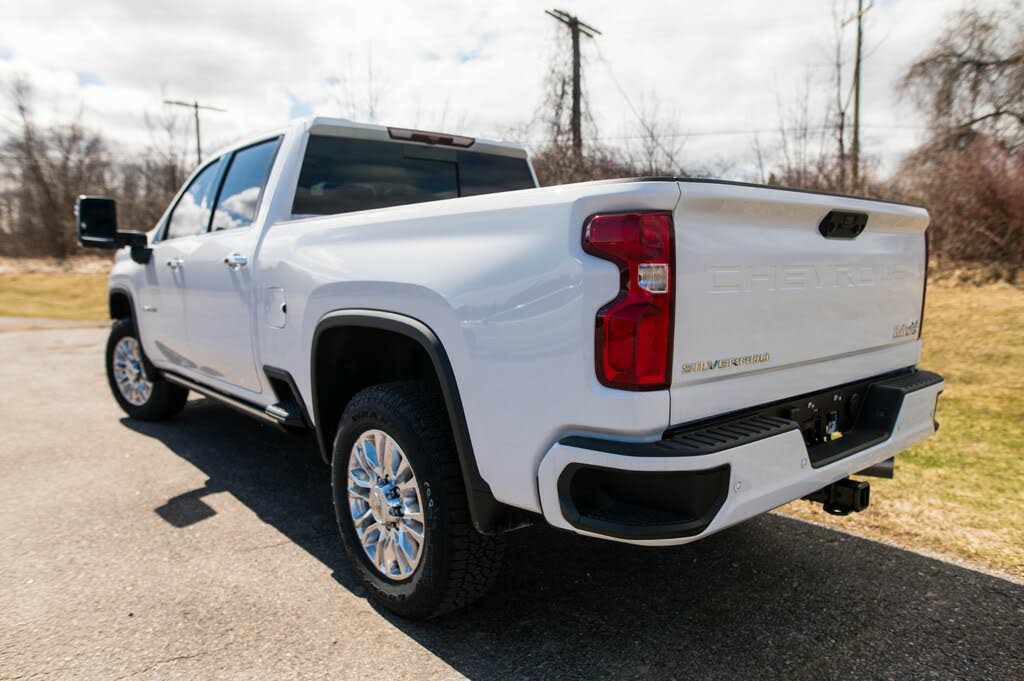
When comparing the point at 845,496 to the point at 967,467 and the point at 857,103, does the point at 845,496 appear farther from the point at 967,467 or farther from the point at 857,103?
the point at 857,103

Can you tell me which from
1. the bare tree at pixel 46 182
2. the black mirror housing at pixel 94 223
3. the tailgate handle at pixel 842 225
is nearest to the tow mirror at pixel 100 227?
the black mirror housing at pixel 94 223

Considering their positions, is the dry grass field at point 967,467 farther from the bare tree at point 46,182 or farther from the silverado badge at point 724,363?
the bare tree at point 46,182

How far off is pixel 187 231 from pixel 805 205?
3.92 m

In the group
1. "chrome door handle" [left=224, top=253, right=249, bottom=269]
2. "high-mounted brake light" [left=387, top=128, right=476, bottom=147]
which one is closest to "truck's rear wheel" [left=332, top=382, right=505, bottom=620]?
"chrome door handle" [left=224, top=253, right=249, bottom=269]

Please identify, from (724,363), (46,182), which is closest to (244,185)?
(724,363)

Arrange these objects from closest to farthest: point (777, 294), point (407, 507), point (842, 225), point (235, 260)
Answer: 1. point (777, 294)
2. point (842, 225)
3. point (407, 507)
4. point (235, 260)

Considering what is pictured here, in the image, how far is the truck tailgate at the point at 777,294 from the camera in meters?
2.05

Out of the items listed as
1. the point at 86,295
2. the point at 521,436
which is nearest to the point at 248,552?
the point at 521,436

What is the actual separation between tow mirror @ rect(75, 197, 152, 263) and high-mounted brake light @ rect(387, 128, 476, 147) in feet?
6.72

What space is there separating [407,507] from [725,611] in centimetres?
132

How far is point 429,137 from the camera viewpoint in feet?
13.6

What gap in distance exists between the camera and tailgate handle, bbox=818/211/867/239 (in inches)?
98.2

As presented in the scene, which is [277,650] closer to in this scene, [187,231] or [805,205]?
[805,205]

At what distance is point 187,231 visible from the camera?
4688 mm
